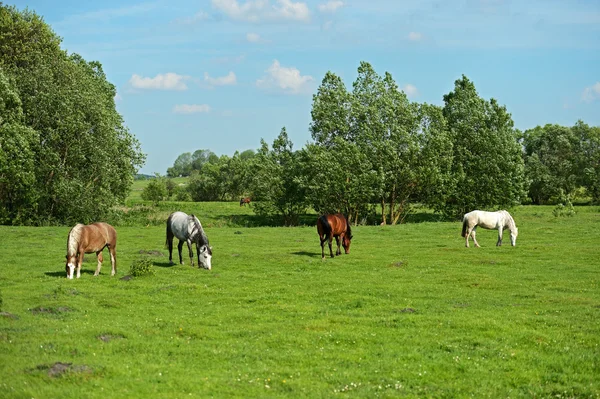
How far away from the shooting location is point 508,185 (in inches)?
2093

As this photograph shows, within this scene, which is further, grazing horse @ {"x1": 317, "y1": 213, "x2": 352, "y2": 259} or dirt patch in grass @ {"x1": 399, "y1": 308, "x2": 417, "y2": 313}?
grazing horse @ {"x1": 317, "y1": 213, "x2": 352, "y2": 259}

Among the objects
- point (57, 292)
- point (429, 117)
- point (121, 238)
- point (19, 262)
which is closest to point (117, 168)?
point (121, 238)

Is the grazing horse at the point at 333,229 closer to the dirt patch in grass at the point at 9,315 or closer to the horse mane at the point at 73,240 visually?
the horse mane at the point at 73,240

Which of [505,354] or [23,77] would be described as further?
[23,77]

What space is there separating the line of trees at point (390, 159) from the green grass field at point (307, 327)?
22.6 meters

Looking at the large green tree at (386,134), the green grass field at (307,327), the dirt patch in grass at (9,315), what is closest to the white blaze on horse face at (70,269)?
the green grass field at (307,327)

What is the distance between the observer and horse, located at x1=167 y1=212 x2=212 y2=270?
977 inches

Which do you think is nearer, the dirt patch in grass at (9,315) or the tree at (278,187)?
the dirt patch in grass at (9,315)

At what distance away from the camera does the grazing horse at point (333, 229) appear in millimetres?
27828

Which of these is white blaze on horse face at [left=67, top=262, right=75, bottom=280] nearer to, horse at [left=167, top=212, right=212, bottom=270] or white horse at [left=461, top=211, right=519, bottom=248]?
horse at [left=167, top=212, right=212, bottom=270]

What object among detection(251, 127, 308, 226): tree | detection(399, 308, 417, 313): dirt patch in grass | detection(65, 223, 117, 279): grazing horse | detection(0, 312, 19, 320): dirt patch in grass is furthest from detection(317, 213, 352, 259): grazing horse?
detection(251, 127, 308, 226): tree

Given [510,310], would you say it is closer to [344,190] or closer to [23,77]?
[344,190]

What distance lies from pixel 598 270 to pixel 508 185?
29.7 meters

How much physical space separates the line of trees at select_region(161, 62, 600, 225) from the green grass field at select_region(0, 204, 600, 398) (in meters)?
22.6
